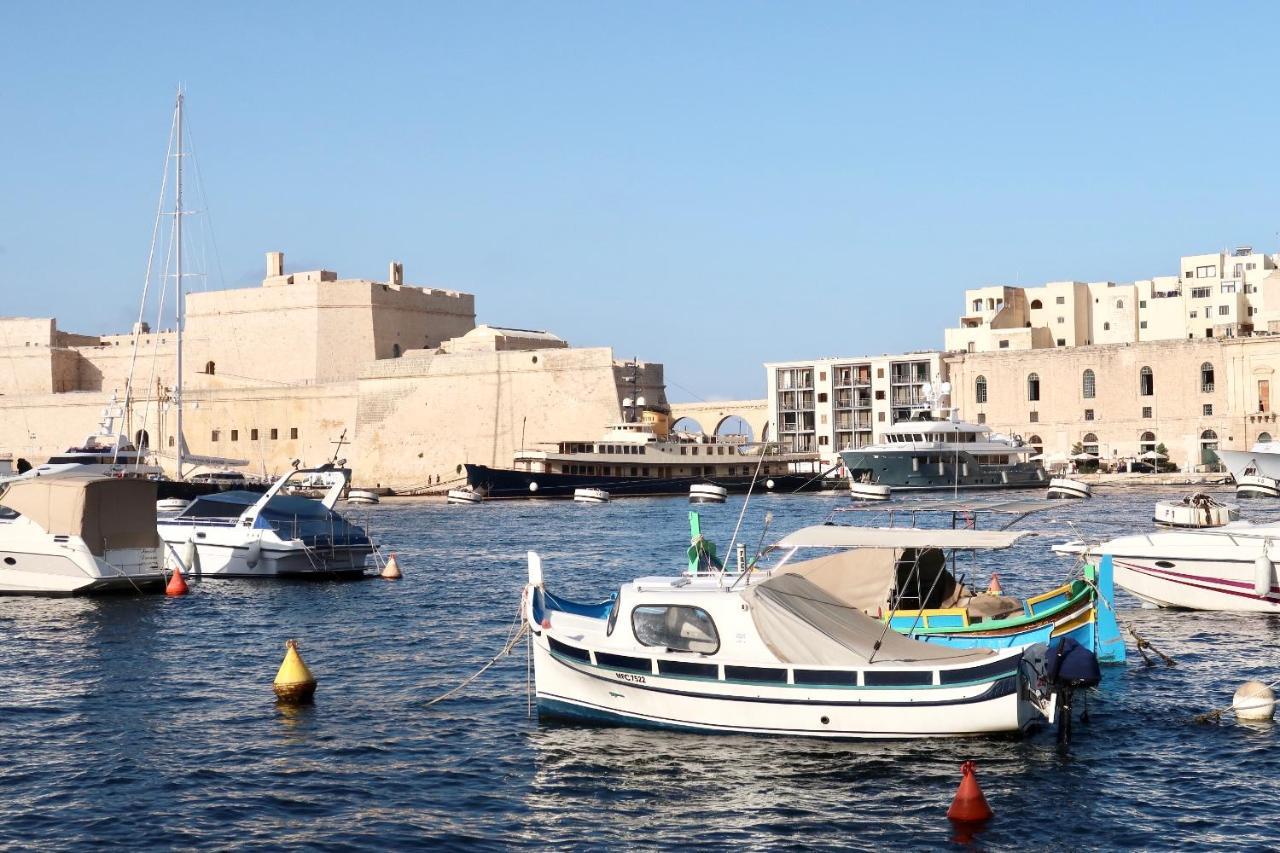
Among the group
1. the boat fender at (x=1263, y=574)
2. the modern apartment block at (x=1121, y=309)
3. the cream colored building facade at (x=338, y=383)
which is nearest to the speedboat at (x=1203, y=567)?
the boat fender at (x=1263, y=574)

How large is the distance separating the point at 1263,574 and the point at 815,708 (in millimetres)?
9507

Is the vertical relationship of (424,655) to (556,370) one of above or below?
below

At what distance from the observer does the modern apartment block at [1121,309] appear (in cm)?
8381

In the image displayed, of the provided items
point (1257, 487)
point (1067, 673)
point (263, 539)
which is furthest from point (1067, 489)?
point (1067, 673)

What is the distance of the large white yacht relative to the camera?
2397 inches

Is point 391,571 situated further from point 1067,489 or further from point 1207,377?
point 1207,377

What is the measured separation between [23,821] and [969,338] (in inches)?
3043

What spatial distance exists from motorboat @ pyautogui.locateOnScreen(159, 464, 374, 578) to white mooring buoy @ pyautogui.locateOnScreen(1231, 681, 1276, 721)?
1664cm

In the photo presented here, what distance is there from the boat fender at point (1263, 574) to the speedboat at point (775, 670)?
765 cm

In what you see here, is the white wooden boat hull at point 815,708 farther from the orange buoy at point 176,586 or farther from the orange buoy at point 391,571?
the orange buoy at point 391,571

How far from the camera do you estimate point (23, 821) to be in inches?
440

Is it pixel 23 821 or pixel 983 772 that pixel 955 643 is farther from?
pixel 23 821

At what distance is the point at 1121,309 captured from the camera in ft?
285

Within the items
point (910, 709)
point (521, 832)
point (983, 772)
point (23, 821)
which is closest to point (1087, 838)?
point (983, 772)
